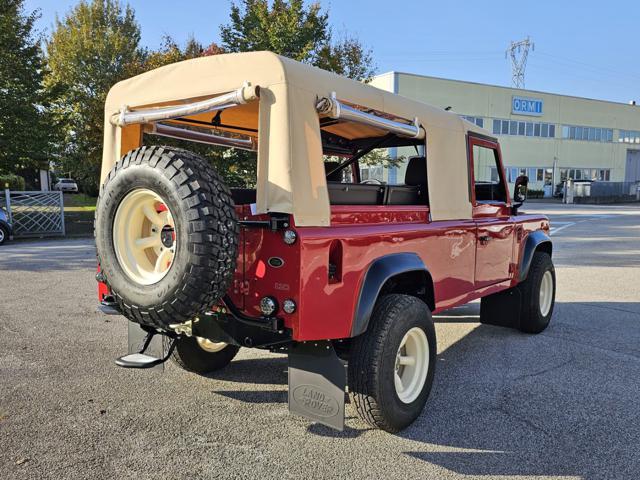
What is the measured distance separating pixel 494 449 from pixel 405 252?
1.37m

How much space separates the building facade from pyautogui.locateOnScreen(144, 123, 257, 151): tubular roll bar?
3153cm

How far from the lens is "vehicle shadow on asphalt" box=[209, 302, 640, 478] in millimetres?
3057

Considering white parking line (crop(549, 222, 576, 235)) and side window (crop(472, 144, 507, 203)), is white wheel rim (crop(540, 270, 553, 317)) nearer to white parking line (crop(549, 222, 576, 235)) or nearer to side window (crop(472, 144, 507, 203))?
side window (crop(472, 144, 507, 203))

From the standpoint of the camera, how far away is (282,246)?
2.81 meters

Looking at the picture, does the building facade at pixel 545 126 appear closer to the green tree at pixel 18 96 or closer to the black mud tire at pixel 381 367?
the green tree at pixel 18 96

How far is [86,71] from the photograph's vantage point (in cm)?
2638

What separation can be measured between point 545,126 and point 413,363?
45.6 meters

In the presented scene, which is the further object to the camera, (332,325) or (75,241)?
(75,241)

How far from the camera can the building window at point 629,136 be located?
1940 inches

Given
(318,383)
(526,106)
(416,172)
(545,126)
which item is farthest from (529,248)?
(545,126)

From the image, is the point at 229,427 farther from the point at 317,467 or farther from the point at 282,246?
the point at 282,246

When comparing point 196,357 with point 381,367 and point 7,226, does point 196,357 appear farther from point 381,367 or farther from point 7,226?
point 7,226

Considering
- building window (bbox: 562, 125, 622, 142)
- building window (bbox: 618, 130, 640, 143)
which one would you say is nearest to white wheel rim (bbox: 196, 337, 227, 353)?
building window (bbox: 562, 125, 622, 142)

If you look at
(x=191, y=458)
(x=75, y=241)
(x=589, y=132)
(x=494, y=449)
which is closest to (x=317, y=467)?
(x=191, y=458)
